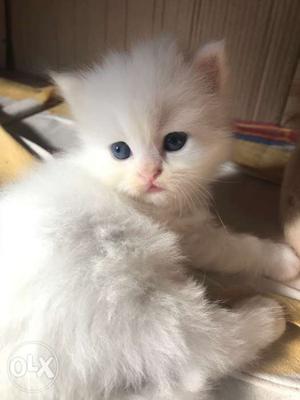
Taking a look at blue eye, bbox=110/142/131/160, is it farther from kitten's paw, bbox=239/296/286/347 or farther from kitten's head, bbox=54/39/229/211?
kitten's paw, bbox=239/296/286/347

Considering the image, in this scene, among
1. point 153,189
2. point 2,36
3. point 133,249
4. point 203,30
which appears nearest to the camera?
point 133,249

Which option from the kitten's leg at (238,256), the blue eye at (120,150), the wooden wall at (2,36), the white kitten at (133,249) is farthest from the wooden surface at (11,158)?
the wooden wall at (2,36)

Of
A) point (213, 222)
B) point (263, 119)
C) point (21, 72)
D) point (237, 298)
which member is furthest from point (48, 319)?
point (21, 72)

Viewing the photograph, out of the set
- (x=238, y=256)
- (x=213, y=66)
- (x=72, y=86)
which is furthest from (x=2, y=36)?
(x=238, y=256)

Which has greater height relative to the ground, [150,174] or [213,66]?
[213,66]

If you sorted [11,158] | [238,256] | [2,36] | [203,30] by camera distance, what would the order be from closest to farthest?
[238,256] → [11,158] → [203,30] → [2,36]

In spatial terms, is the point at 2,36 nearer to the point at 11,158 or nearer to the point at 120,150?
the point at 11,158

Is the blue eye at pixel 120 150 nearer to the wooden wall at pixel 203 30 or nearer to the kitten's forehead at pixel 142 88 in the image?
the kitten's forehead at pixel 142 88
